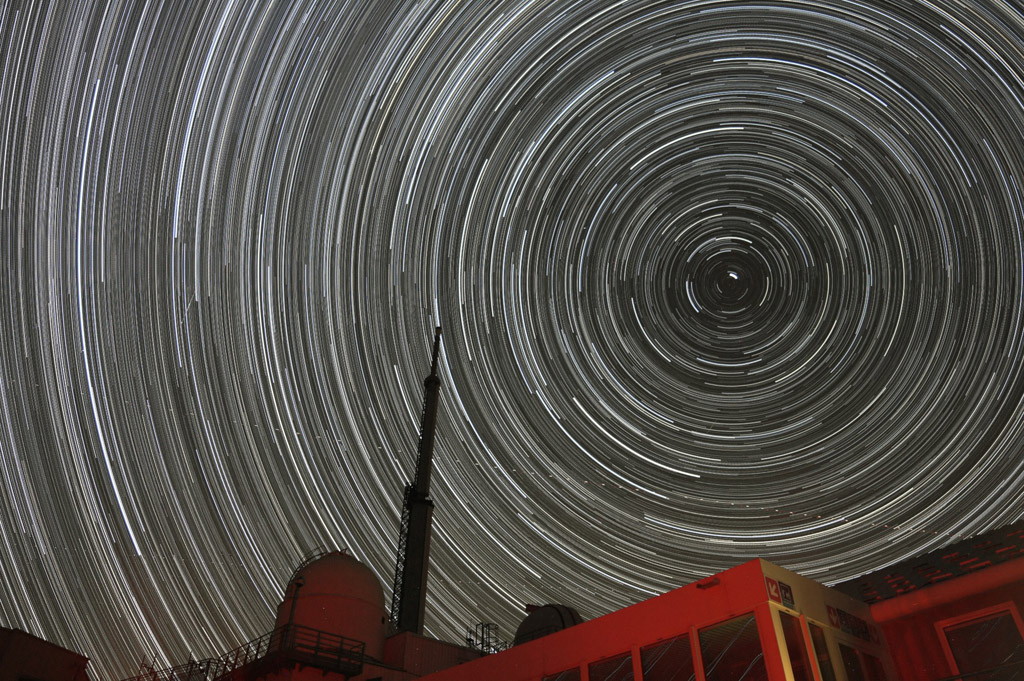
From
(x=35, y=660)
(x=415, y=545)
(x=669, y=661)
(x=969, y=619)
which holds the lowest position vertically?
(x=669, y=661)

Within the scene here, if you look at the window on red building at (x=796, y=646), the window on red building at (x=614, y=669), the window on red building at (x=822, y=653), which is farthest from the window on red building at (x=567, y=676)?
the window on red building at (x=822, y=653)

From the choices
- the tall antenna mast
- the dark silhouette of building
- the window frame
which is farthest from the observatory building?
the dark silhouette of building

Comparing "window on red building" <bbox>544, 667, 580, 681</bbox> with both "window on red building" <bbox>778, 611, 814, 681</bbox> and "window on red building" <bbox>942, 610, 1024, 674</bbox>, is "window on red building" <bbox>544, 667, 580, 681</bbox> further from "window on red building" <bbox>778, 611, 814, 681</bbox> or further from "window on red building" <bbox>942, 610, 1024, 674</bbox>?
"window on red building" <bbox>942, 610, 1024, 674</bbox>

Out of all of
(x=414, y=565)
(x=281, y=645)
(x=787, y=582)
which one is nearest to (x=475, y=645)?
(x=414, y=565)

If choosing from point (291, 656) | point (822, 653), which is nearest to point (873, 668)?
point (822, 653)

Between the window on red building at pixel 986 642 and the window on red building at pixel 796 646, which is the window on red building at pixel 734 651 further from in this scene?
the window on red building at pixel 986 642

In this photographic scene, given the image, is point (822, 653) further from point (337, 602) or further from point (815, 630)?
point (337, 602)

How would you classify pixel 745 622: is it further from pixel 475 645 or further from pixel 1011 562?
pixel 475 645
